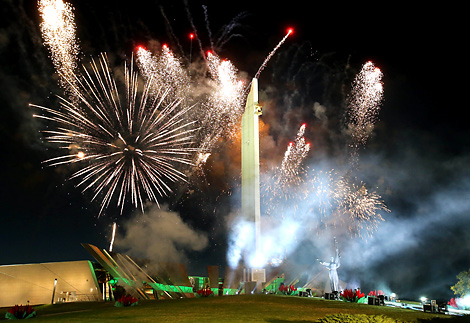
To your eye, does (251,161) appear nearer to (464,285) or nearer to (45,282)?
(45,282)

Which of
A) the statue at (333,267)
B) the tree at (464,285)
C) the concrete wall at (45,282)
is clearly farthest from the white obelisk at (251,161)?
the tree at (464,285)

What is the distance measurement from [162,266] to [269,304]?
25366 mm

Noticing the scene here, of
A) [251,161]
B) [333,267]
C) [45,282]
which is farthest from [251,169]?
[45,282]

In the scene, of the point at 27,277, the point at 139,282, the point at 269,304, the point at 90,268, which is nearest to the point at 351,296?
the point at 269,304

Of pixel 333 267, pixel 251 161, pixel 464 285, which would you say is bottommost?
pixel 464 285

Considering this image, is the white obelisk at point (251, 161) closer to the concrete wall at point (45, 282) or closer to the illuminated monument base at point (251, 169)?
the illuminated monument base at point (251, 169)

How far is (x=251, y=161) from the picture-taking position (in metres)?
42.0

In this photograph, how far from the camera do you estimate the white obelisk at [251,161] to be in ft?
132

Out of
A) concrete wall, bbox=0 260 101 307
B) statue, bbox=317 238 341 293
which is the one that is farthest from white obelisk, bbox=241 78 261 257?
concrete wall, bbox=0 260 101 307

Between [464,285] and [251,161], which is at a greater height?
[251,161]

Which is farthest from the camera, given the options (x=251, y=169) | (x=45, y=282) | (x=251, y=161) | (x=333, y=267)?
(x=251, y=161)

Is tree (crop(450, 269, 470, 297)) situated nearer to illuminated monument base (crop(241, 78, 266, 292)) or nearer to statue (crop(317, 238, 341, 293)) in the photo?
statue (crop(317, 238, 341, 293))

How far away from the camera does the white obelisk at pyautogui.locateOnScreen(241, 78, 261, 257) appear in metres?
40.3

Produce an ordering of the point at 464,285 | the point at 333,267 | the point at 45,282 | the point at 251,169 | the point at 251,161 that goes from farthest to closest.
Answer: the point at 464,285 → the point at 251,161 → the point at 251,169 → the point at 45,282 → the point at 333,267
